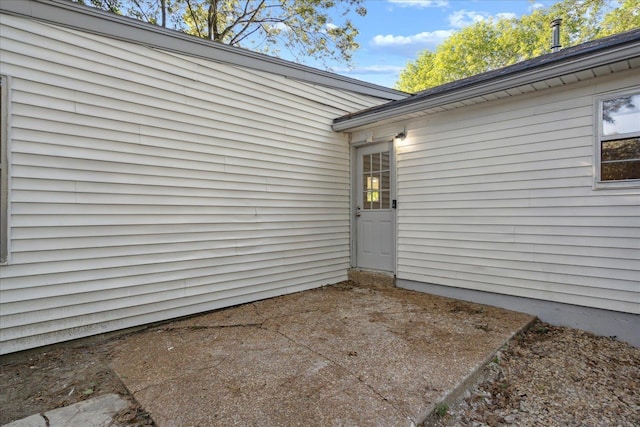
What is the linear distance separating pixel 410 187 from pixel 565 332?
2405 mm

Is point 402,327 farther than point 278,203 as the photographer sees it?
No

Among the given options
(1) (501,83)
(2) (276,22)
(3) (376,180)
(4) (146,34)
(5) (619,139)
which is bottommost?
(3) (376,180)

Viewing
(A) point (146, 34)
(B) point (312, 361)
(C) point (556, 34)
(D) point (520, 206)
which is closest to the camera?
(B) point (312, 361)

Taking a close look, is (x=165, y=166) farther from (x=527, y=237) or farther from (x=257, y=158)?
(x=527, y=237)

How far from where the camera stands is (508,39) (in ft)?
59.5

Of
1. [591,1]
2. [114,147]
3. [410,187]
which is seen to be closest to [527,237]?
[410,187]

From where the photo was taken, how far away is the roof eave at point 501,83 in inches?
110

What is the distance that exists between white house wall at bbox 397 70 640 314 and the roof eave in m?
0.32

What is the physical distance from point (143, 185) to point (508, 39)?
70.5 ft

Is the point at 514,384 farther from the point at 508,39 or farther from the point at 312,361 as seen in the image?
the point at 508,39

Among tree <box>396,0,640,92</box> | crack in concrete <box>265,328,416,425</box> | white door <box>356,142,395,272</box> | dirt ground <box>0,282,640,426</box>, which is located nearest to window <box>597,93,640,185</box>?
dirt ground <box>0,282,640,426</box>

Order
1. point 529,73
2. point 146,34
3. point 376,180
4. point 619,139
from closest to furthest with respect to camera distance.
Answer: point 619,139
point 529,73
point 146,34
point 376,180

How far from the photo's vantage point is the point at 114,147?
3180 mm

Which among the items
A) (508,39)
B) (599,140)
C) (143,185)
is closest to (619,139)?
(599,140)
